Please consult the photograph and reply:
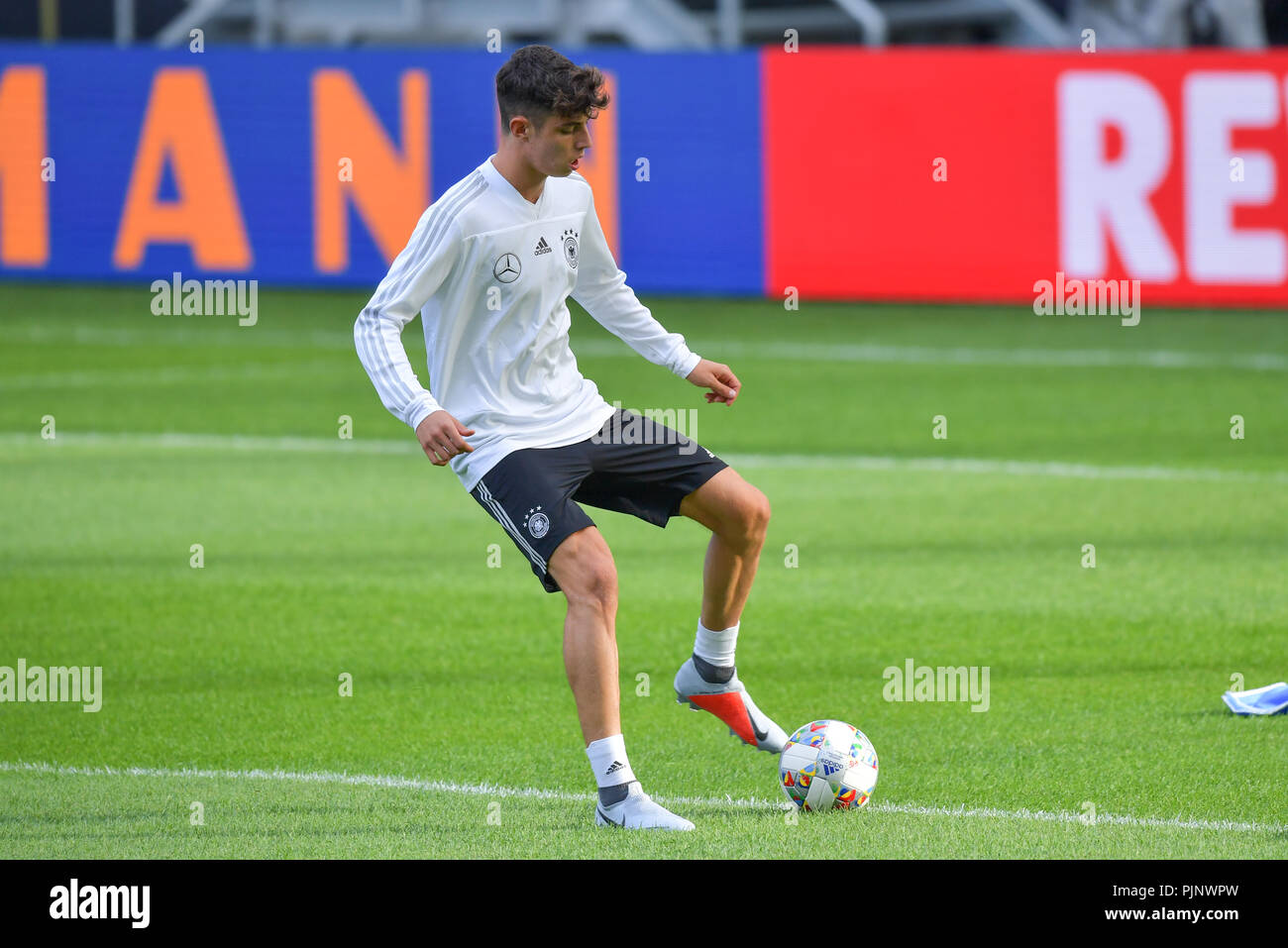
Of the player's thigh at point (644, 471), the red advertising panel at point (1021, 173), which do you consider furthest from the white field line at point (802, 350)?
the player's thigh at point (644, 471)

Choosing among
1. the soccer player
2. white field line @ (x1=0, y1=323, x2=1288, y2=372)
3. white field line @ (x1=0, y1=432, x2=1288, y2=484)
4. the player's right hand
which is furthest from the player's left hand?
white field line @ (x1=0, y1=323, x2=1288, y2=372)

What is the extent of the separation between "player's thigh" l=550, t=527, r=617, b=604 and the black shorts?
1.2 inches

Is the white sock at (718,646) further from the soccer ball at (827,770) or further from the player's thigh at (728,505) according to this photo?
the soccer ball at (827,770)

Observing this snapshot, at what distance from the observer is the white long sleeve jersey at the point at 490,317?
19.9 ft

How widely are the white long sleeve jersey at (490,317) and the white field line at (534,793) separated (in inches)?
39.2

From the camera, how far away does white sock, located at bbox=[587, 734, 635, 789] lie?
5891mm

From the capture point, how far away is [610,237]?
2223cm

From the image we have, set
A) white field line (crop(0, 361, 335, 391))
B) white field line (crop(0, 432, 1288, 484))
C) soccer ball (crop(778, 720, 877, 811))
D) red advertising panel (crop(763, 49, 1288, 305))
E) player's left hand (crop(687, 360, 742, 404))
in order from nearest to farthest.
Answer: soccer ball (crop(778, 720, 877, 811)) → player's left hand (crop(687, 360, 742, 404)) → white field line (crop(0, 432, 1288, 484)) → white field line (crop(0, 361, 335, 391)) → red advertising panel (crop(763, 49, 1288, 305))

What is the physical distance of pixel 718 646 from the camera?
6.75 meters

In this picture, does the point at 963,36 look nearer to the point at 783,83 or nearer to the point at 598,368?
the point at 783,83

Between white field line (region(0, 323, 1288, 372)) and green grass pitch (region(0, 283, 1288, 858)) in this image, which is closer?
green grass pitch (region(0, 283, 1288, 858))

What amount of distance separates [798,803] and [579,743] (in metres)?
1.20

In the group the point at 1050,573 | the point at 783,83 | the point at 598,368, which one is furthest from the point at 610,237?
the point at 1050,573

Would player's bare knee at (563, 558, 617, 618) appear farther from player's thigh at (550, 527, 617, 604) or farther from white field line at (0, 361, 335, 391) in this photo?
white field line at (0, 361, 335, 391)
